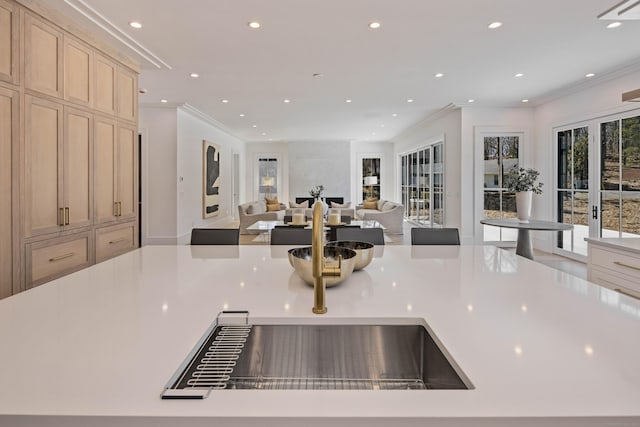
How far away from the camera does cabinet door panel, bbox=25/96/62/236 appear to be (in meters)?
2.55

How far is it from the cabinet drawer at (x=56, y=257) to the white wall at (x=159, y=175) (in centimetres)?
415

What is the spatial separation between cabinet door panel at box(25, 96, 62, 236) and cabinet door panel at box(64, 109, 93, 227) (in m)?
0.09

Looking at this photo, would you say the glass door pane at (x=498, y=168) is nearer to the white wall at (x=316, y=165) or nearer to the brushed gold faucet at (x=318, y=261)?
the white wall at (x=316, y=165)

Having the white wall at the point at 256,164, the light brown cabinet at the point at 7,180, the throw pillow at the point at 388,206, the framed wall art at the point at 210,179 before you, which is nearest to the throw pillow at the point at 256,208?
the framed wall art at the point at 210,179

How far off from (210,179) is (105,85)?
5.85m

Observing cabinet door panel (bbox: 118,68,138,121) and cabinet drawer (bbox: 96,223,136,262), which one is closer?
cabinet drawer (bbox: 96,223,136,262)

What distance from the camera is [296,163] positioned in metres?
13.0

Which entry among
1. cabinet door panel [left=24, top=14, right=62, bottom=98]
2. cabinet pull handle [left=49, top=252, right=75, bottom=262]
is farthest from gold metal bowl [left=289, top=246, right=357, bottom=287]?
cabinet door panel [left=24, top=14, right=62, bottom=98]

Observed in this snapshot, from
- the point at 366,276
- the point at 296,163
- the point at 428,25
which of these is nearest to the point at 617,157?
the point at 428,25

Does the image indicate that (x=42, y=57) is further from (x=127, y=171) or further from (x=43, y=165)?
(x=127, y=171)

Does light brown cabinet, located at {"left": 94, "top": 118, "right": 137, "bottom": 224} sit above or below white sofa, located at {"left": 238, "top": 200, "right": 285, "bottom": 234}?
above

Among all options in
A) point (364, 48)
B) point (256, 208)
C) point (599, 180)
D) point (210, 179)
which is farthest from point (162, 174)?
point (599, 180)

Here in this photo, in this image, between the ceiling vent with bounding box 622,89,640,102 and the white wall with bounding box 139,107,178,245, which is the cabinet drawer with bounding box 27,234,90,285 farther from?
the ceiling vent with bounding box 622,89,640,102

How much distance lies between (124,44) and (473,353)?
434 centimetres
